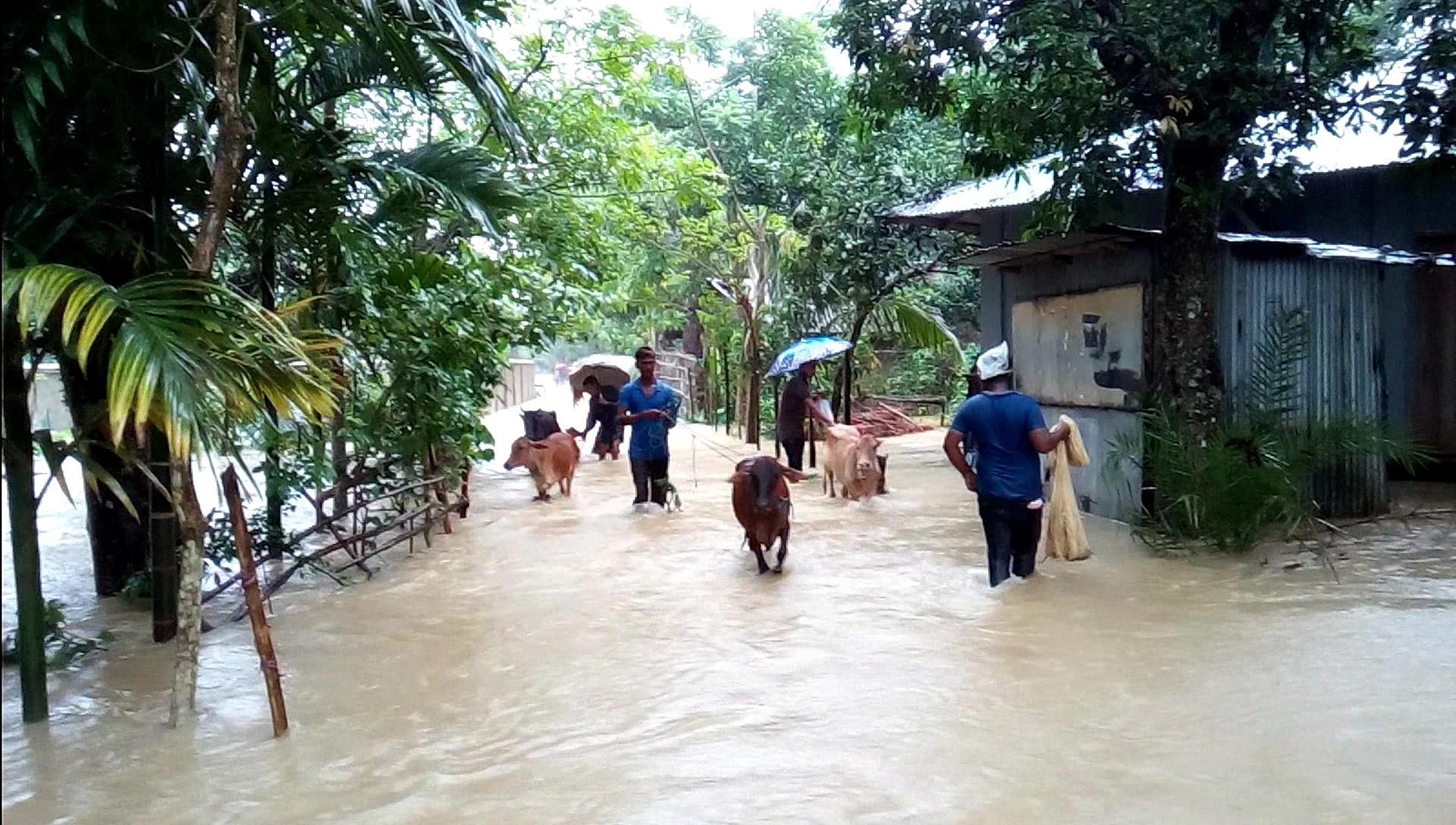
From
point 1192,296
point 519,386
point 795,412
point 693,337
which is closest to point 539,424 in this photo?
point 795,412

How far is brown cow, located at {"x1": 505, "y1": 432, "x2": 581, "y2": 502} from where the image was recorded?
44.9ft

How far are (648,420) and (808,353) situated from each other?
3207 mm

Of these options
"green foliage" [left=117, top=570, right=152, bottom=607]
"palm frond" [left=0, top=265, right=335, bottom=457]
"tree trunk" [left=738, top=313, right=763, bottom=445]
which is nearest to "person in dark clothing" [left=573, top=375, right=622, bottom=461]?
"tree trunk" [left=738, top=313, right=763, bottom=445]

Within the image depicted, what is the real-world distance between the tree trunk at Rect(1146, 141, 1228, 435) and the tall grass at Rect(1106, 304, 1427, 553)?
0.61 ft

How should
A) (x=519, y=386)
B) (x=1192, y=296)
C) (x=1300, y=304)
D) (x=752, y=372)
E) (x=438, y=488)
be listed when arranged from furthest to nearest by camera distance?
(x=519, y=386) < (x=752, y=372) < (x=438, y=488) < (x=1300, y=304) < (x=1192, y=296)

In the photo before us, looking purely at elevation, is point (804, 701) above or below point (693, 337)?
below

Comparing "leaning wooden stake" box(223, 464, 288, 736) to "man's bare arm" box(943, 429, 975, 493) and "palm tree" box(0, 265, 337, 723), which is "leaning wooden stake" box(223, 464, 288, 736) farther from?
"man's bare arm" box(943, 429, 975, 493)

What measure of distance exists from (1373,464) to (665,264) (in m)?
14.3

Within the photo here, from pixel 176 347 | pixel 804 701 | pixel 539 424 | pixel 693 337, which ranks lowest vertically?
pixel 804 701

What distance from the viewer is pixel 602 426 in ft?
62.1

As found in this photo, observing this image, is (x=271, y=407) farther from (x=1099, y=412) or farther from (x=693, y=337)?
(x=693, y=337)

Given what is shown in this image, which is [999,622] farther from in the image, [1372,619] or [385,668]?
[385,668]

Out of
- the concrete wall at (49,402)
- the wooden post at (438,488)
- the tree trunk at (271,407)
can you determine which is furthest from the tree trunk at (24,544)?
the wooden post at (438,488)

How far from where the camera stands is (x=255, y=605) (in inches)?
200
